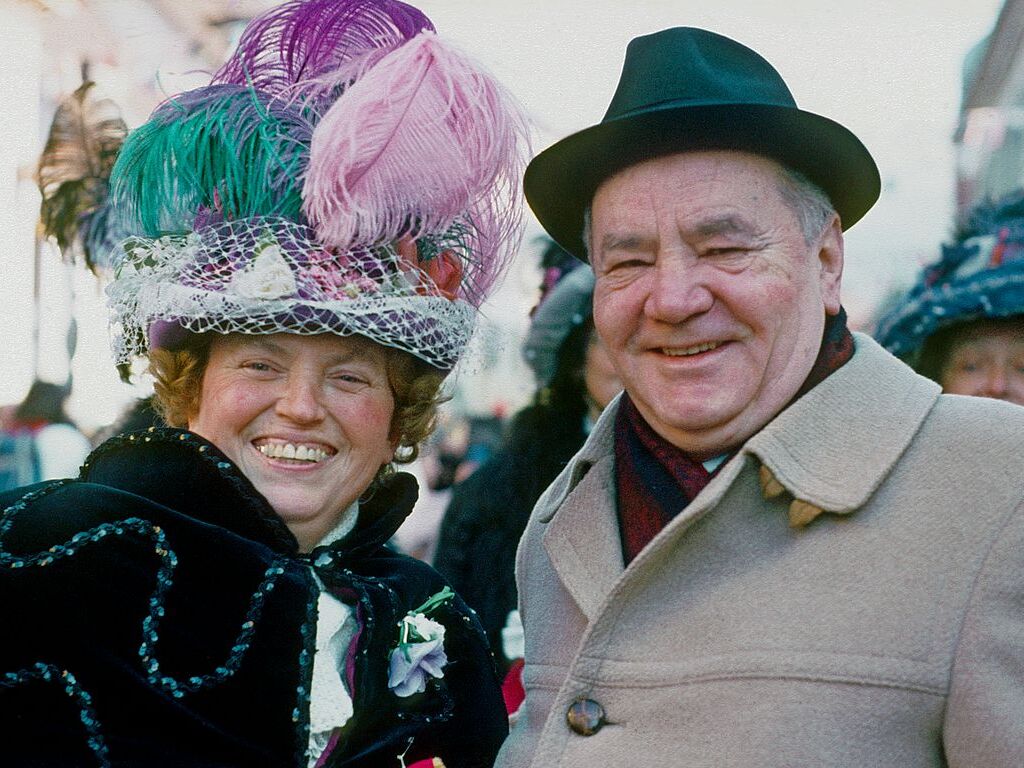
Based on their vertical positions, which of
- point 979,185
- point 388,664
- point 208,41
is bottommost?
point 979,185

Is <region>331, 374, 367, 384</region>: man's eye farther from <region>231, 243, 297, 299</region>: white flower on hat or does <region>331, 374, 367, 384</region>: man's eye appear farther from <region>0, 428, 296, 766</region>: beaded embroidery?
<region>0, 428, 296, 766</region>: beaded embroidery

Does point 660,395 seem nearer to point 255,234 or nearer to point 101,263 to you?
point 255,234

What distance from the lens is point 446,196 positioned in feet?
8.02

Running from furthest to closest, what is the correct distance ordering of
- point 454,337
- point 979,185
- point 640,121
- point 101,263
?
point 979,185 → point 101,263 → point 454,337 → point 640,121

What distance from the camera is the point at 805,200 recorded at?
2184 millimetres

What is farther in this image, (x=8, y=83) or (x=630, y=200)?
(x=8, y=83)

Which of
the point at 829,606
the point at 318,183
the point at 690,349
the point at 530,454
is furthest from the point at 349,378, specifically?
the point at 530,454

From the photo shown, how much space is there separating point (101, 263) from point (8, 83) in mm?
8860

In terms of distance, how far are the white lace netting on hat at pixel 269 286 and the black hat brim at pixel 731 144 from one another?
1.49 feet

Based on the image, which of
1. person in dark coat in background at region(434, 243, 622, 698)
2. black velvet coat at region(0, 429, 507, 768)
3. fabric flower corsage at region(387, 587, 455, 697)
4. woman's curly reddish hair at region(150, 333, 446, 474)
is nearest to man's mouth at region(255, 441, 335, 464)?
black velvet coat at region(0, 429, 507, 768)

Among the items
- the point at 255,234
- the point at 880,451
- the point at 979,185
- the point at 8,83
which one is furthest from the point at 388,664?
the point at 979,185

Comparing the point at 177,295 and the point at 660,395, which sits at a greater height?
the point at 177,295

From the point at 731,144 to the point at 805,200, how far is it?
7.6 inches

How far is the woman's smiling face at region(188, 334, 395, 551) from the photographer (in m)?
2.44
